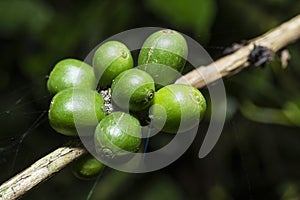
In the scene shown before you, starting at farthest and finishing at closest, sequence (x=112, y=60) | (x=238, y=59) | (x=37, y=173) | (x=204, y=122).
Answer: (x=204, y=122)
(x=238, y=59)
(x=112, y=60)
(x=37, y=173)

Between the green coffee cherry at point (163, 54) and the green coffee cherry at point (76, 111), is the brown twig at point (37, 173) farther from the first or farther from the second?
the green coffee cherry at point (163, 54)

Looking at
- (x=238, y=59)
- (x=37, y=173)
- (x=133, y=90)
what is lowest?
(x=238, y=59)

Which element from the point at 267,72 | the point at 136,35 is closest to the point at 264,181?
the point at 267,72

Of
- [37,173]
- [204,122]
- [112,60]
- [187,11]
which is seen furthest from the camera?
[204,122]

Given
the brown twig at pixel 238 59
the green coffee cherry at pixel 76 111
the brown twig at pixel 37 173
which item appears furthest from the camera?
the brown twig at pixel 238 59

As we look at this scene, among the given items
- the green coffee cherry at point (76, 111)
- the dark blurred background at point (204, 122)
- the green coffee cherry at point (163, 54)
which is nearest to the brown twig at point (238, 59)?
the green coffee cherry at point (163, 54)

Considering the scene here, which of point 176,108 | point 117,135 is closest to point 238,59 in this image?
point 176,108

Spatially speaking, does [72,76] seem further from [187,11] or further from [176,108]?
[187,11]
